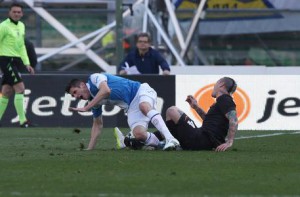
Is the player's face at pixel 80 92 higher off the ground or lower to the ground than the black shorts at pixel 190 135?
higher

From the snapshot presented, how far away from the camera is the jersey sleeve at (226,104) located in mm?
14266

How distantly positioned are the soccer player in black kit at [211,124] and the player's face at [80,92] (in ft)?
3.87

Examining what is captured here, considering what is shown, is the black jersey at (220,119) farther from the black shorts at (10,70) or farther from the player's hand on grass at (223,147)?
the black shorts at (10,70)

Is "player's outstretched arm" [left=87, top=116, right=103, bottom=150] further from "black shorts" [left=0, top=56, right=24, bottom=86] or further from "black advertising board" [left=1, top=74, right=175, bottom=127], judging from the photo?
"black advertising board" [left=1, top=74, right=175, bottom=127]

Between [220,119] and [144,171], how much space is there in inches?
113

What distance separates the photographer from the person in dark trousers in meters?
20.7

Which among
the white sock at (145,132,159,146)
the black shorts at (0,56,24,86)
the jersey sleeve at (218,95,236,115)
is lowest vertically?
the black shorts at (0,56,24,86)

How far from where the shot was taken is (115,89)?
1447 centimetres

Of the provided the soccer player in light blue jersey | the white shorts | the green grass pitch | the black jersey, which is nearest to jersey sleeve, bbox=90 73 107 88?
the soccer player in light blue jersey

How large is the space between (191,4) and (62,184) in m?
21.4

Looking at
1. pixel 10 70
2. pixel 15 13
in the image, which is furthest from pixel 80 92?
pixel 15 13

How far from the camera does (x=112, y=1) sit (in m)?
32.2

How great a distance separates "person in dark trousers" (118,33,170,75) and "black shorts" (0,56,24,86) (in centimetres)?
199

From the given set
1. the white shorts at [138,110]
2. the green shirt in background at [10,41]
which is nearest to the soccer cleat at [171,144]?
the white shorts at [138,110]
